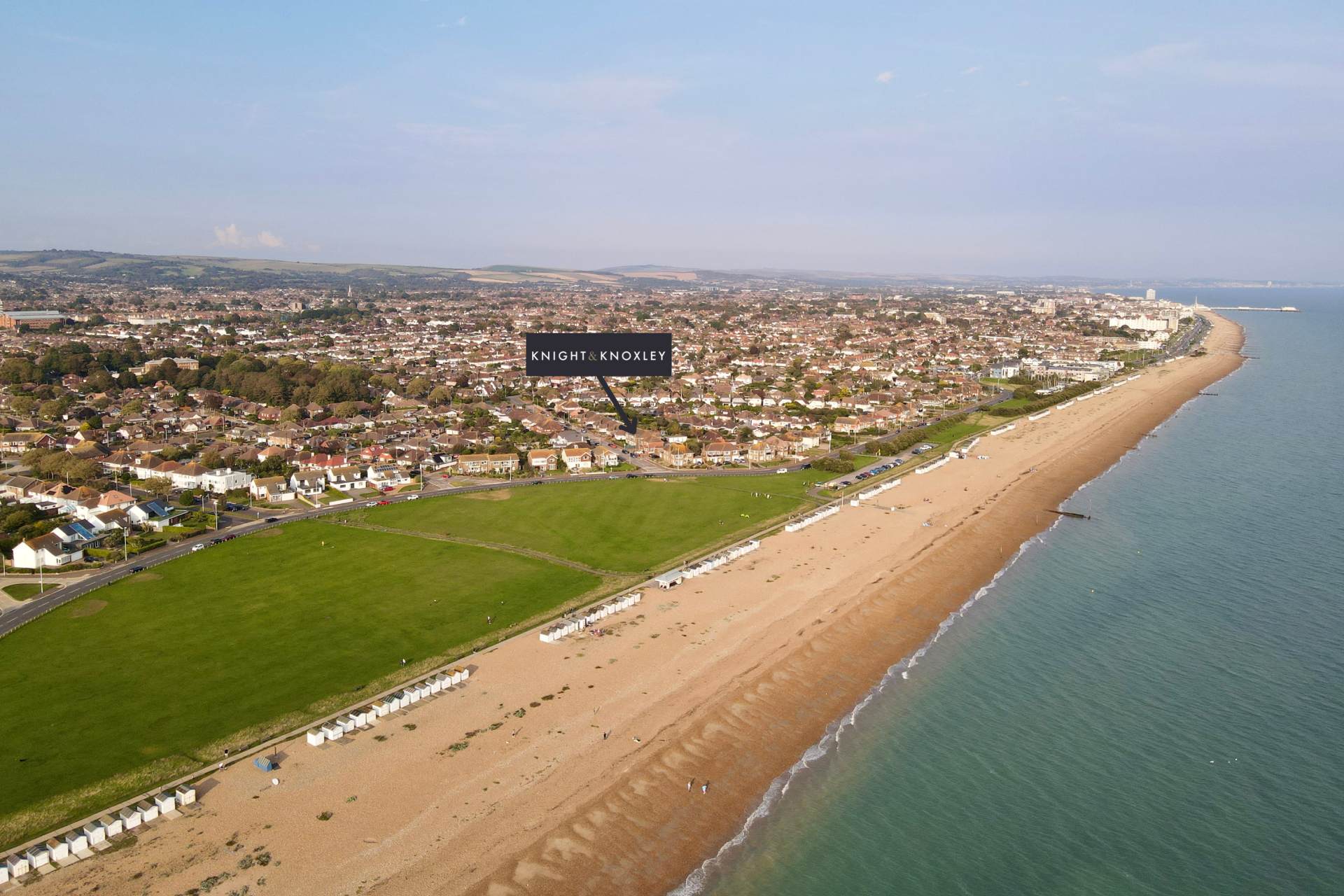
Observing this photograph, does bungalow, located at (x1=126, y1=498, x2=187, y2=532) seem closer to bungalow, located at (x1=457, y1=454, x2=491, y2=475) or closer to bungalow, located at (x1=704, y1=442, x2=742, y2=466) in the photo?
bungalow, located at (x1=457, y1=454, x2=491, y2=475)

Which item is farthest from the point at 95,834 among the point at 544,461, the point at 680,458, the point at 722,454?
the point at 722,454

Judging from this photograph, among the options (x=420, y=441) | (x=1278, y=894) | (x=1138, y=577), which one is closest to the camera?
(x=1278, y=894)

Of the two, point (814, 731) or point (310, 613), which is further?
point (310, 613)

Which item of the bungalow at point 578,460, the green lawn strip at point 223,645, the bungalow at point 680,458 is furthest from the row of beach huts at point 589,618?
the bungalow at point 680,458

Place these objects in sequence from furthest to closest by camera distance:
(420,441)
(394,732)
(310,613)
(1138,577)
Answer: (420,441), (1138,577), (310,613), (394,732)

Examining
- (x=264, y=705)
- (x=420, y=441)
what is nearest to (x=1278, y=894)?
(x=264, y=705)

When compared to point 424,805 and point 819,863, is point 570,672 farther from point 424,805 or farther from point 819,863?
point 819,863

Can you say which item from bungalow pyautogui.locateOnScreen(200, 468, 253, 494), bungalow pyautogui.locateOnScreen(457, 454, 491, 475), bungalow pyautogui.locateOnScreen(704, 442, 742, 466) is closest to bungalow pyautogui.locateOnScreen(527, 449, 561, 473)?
bungalow pyautogui.locateOnScreen(457, 454, 491, 475)

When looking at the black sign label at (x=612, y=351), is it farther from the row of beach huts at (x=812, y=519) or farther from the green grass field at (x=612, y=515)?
the row of beach huts at (x=812, y=519)
